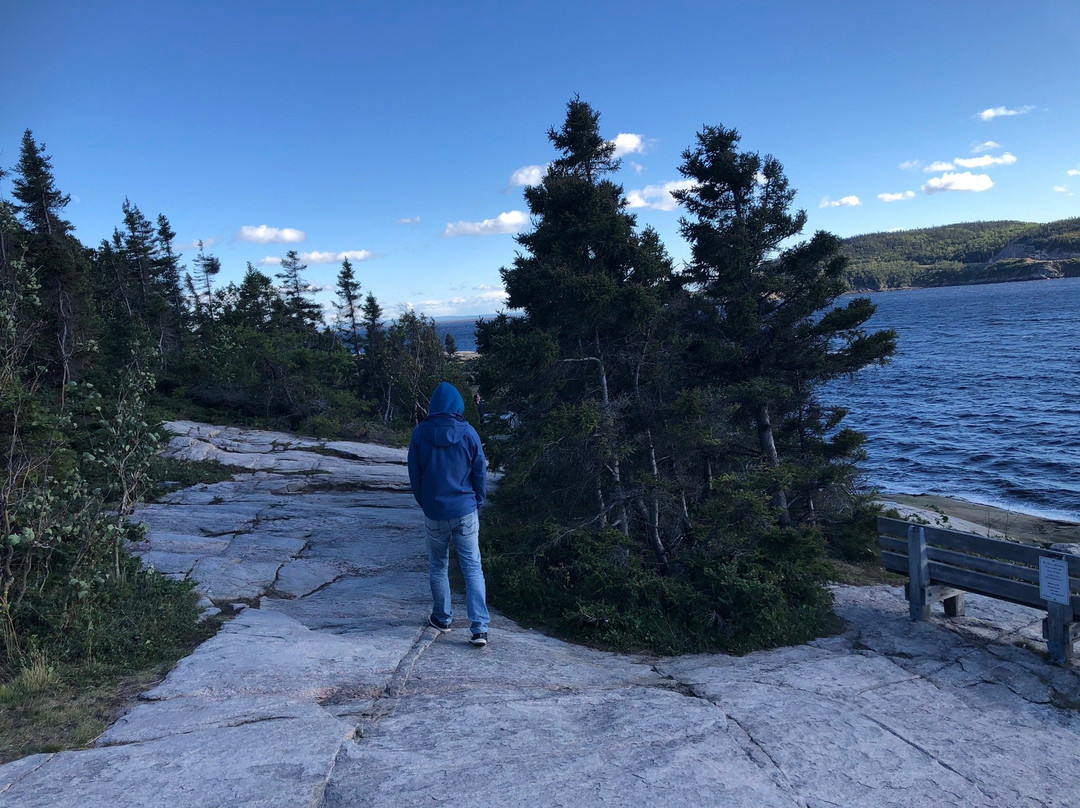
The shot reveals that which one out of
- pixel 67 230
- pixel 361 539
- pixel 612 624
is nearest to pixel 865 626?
pixel 612 624

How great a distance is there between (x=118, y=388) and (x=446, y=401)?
512cm

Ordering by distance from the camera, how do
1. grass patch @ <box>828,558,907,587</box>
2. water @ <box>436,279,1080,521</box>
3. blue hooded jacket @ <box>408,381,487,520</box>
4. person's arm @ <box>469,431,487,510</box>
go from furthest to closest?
water @ <box>436,279,1080,521</box> < grass patch @ <box>828,558,907,587</box> < person's arm @ <box>469,431,487,510</box> < blue hooded jacket @ <box>408,381,487,520</box>

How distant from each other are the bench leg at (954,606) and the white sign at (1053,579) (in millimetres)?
1397

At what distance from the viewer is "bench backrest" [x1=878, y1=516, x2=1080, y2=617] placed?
6633 mm

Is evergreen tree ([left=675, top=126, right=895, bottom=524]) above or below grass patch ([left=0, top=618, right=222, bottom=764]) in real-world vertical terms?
above

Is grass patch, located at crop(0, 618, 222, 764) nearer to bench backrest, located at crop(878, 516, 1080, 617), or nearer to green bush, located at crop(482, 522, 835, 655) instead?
green bush, located at crop(482, 522, 835, 655)

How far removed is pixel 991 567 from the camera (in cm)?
709

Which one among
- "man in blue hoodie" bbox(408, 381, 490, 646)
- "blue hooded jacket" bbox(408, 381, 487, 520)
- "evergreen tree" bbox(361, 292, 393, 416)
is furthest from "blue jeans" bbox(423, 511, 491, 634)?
"evergreen tree" bbox(361, 292, 393, 416)

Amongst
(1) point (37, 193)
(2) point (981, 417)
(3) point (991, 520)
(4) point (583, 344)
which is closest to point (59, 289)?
(1) point (37, 193)

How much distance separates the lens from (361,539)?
36.2 feet

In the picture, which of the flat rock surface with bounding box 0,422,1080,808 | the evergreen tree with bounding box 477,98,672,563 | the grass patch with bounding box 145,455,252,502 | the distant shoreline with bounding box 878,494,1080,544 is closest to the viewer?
the flat rock surface with bounding box 0,422,1080,808

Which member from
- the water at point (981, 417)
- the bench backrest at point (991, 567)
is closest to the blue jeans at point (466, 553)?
the bench backrest at point (991, 567)

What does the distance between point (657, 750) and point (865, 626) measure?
489 centimetres

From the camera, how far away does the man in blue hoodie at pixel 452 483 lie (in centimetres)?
594
